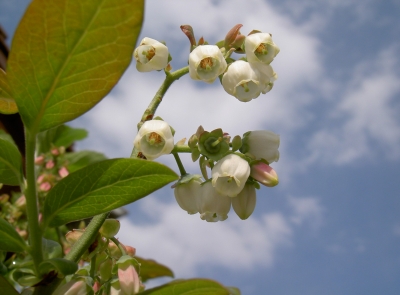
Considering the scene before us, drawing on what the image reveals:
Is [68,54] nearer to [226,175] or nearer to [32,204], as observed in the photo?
[32,204]

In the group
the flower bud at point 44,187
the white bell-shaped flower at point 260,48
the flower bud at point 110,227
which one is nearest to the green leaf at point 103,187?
the flower bud at point 110,227

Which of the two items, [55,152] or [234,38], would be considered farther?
[55,152]

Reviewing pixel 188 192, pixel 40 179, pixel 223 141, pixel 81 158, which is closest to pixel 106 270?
pixel 188 192

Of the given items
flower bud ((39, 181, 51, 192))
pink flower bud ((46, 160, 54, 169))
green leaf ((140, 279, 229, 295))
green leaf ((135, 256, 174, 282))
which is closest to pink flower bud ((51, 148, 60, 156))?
pink flower bud ((46, 160, 54, 169))

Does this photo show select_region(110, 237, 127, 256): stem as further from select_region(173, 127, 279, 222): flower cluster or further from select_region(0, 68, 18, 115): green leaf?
select_region(0, 68, 18, 115): green leaf

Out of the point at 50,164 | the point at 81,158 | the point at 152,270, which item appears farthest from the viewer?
the point at 81,158

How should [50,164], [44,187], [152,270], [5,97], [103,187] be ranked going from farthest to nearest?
[50,164] < [44,187] < [152,270] < [5,97] < [103,187]
